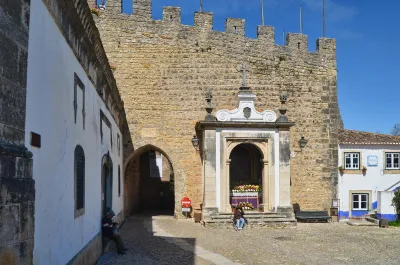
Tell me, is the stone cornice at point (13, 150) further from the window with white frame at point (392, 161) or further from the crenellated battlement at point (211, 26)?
the window with white frame at point (392, 161)

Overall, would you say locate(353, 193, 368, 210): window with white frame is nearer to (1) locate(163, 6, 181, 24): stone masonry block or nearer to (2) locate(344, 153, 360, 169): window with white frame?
(2) locate(344, 153, 360, 169): window with white frame

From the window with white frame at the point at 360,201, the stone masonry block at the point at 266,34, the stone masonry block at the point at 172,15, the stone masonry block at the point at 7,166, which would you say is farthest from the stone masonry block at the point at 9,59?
the window with white frame at the point at 360,201

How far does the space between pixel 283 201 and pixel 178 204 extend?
4590 millimetres

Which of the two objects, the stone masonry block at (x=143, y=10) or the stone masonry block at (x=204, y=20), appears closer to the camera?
the stone masonry block at (x=143, y=10)

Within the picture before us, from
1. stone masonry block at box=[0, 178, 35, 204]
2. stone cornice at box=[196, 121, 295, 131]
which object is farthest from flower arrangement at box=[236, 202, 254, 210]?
stone masonry block at box=[0, 178, 35, 204]

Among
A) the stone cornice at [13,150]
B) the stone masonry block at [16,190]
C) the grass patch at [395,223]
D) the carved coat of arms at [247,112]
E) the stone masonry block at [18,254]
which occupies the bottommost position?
the grass patch at [395,223]

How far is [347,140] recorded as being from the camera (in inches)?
858

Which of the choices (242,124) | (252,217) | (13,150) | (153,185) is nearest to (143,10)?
(242,124)

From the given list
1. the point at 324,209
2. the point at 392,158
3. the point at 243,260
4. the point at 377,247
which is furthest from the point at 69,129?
the point at 392,158

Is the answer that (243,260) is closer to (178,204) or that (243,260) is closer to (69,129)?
(69,129)

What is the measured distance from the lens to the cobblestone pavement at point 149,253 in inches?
380

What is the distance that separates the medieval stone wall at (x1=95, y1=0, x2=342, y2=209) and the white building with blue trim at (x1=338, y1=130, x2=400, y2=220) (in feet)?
2.74

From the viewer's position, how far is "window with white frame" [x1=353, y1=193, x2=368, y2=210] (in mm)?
21594

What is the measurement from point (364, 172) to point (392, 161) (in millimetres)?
1511
